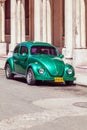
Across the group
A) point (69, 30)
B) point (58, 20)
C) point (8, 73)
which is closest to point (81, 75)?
point (8, 73)

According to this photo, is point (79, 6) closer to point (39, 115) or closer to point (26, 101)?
point (26, 101)

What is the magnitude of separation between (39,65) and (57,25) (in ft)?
45.9

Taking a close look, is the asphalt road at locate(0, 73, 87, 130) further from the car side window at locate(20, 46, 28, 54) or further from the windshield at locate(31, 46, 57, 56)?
the car side window at locate(20, 46, 28, 54)

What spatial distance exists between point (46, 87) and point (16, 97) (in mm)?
3044

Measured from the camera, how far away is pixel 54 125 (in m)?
8.56

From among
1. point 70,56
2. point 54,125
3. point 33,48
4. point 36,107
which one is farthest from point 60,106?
point 70,56

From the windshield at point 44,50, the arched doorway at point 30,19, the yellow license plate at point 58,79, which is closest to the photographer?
the yellow license plate at point 58,79

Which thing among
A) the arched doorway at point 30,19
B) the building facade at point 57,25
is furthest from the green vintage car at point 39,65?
the arched doorway at point 30,19

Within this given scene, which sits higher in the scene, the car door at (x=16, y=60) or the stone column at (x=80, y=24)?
the stone column at (x=80, y=24)

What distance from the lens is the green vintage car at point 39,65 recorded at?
1580 cm

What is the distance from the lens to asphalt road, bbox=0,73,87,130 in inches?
340

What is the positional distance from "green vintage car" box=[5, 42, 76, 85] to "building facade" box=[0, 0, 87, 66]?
4.85 metres

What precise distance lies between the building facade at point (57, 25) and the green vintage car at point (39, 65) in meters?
4.85

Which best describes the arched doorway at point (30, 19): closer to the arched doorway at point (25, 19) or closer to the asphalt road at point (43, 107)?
the arched doorway at point (25, 19)
